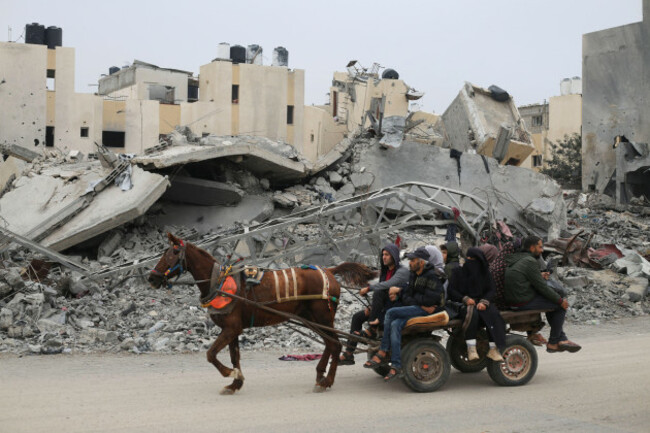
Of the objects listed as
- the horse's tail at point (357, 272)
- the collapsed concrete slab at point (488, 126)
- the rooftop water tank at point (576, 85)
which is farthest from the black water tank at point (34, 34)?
the horse's tail at point (357, 272)

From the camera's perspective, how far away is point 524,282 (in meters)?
9.48

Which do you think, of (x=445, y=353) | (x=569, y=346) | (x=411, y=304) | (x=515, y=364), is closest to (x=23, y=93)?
(x=411, y=304)

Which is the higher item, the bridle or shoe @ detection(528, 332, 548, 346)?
the bridle

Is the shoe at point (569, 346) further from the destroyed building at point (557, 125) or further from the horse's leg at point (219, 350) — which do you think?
the destroyed building at point (557, 125)

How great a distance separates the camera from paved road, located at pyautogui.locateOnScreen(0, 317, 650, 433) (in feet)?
24.1

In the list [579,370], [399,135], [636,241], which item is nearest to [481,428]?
[579,370]

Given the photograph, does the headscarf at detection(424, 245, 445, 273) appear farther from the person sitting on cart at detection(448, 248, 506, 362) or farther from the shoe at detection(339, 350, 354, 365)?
the shoe at detection(339, 350, 354, 365)

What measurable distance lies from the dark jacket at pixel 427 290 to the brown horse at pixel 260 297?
1.02 meters

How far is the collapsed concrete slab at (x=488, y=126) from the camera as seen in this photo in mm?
27422

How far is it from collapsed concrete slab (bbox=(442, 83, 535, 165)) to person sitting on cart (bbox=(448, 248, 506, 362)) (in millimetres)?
18040

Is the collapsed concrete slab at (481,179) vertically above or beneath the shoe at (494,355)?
above

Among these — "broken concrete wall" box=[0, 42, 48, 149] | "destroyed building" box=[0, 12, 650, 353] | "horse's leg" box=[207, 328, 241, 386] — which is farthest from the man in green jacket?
"broken concrete wall" box=[0, 42, 48, 149]

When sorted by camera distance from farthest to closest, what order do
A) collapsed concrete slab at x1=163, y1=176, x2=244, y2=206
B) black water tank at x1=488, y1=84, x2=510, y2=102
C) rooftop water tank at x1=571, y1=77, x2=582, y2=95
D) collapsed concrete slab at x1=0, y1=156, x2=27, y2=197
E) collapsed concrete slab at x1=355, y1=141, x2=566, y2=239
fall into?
rooftop water tank at x1=571, y1=77, x2=582, y2=95 < black water tank at x1=488, y1=84, x2=510, y2=102 < collapsed concrete slab at x1=0, y1=156, x2=27, y2=197 < collapsed concrete slab at x1=355, y1=141, x2=566, y2=239 < collapsed concrete slab at x1=163, y1=176, x2=244, y2=206

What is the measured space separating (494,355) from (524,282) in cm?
102
